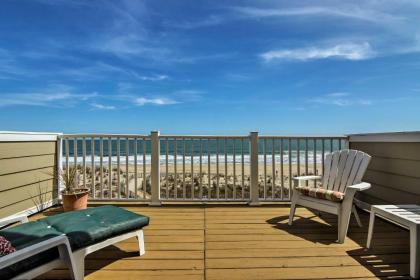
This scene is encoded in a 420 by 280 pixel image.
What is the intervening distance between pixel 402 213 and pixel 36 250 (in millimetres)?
2480

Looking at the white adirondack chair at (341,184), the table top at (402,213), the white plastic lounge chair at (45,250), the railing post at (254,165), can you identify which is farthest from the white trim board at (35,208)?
the table top at (402,213)

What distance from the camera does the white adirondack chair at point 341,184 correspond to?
257 centimetres

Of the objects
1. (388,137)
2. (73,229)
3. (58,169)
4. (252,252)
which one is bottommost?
(252,252)

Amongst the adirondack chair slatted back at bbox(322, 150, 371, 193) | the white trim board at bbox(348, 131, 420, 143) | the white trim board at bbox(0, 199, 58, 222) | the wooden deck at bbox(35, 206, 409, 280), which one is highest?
the white trim board at bbox(348, 131, 420, 143)

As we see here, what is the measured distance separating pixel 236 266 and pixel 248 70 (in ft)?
42.6

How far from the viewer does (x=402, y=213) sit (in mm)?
2102

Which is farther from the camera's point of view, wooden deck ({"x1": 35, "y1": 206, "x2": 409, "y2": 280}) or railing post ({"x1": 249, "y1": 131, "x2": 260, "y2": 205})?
railing post ({"x1": 249, "y1": 131, "x2": 260, "y2": 205})

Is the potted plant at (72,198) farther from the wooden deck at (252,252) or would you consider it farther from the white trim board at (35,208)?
the wooden deck at (252,252)

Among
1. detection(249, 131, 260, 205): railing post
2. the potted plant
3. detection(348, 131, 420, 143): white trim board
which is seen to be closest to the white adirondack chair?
detection(348, 131, 420, 143): white trim board

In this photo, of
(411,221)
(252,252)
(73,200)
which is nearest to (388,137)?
(411,221)

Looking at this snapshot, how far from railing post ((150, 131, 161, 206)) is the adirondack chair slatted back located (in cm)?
226

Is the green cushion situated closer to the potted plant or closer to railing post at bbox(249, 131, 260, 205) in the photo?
the potted plant

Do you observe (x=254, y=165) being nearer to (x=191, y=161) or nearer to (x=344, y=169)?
(x=191, y=161)

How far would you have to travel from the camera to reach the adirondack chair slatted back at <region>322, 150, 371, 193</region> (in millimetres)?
Answer: 2940
